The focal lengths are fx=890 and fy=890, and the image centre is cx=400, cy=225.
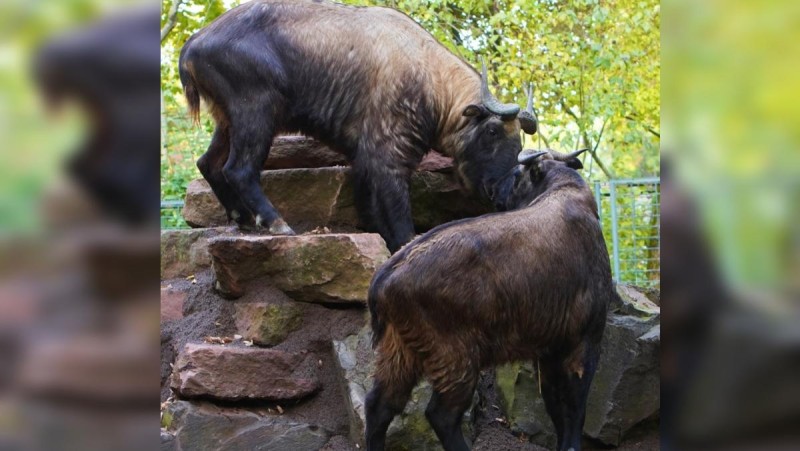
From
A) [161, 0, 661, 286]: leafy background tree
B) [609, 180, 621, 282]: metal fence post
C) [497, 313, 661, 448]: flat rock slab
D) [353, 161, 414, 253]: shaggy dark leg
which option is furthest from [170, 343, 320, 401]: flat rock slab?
[161, 0, 661, 286]: leafy background tree

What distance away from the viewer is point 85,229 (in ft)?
4.14

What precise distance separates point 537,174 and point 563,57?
7435 mm

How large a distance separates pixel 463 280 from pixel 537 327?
0.58 m

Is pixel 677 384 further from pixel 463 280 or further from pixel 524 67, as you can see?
pixel 524 67

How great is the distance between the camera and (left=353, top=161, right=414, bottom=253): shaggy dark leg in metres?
6.09

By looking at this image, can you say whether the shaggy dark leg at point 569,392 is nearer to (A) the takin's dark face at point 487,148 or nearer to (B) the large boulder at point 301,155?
(A) the takin's dark face at point 487,148

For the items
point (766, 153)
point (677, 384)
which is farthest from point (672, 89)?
point (677, 384)

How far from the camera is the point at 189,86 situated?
626 cm

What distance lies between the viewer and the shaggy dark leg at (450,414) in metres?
4.39

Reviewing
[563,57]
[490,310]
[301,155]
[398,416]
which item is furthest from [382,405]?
[563,57]

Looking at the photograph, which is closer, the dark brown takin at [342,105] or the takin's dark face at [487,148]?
the dark brown takin at [342,105]

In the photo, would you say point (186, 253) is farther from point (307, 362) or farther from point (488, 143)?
point (488, 143)

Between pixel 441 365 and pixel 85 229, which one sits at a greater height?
pixel 85 229

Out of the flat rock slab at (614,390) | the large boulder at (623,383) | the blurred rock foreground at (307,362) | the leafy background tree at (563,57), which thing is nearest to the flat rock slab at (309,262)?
the blurred rock foreground at (307,362)
